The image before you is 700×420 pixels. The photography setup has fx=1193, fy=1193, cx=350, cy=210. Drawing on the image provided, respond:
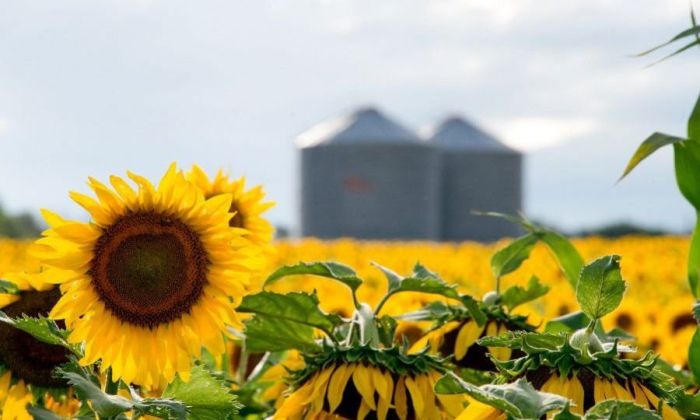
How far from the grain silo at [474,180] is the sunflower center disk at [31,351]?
771 inches

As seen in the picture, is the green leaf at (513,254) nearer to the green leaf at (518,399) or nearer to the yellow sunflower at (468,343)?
the yellow sunflower at (468,343)

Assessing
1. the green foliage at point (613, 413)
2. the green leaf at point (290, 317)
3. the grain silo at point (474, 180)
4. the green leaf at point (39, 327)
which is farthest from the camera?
the grain silo at point (474, 180)

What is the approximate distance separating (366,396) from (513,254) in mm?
364

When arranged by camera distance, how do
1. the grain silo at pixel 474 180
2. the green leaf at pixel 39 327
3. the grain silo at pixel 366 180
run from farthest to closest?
the grain silo at pixel 474 180, the grain silo at pixel 366 180, the green leaf at pixel 39 327

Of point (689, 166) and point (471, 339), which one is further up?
point (689, 166)

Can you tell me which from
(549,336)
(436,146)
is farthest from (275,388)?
(436,146)

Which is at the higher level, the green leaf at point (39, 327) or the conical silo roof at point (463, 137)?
the green leaf at point (39, 327)

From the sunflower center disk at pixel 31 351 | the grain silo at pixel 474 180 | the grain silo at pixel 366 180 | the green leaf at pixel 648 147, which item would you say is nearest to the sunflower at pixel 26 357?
the sunflower center disk at pixel 31 351

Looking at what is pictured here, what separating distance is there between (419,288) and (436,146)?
1996cm

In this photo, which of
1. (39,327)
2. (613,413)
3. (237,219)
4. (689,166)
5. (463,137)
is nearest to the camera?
(613,413)

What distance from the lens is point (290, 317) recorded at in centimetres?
116

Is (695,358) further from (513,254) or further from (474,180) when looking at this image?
(474,180)

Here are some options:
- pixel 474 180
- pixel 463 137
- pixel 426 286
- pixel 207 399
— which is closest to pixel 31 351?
pixel 207 399

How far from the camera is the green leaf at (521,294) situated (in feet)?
4.39
